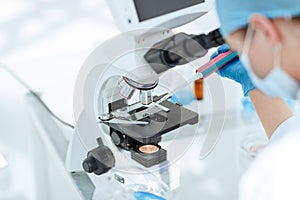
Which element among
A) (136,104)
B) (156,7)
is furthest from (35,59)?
(156,7)

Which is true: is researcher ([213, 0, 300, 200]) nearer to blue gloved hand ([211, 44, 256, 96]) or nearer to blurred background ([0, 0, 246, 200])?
blue gloved hand ([211, 44, 256, 96])

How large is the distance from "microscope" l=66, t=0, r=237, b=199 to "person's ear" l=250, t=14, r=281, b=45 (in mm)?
235

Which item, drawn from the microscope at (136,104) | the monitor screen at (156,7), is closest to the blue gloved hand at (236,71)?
the microscope at (136,104)

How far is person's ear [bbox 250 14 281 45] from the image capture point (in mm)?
798

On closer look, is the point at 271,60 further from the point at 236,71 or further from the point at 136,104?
the point at 136,104

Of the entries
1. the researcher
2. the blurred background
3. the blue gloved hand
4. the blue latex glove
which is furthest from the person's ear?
the blurred background

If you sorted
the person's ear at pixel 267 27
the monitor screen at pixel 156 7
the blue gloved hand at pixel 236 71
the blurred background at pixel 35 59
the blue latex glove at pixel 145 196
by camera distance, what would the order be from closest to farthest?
the person's ear at pixel 267 27, the monitor screen at pixel 156 7, the blue gloved hand at pixel 236 71, the blue latex glove at pixel 145 196, the blurred background at pixel 35 59

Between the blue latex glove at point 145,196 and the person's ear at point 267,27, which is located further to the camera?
the blue latex glove at point 145,196

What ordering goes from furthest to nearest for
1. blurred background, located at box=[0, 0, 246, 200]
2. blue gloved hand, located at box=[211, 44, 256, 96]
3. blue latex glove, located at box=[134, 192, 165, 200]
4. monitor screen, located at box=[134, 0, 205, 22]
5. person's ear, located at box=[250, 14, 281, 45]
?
blurred background, located at box=[0, 0, 246, 200], blue latex glove, located at box=[134, 192, 165, 200], blue gloved hand, located at box=[211, 44, 256, 96], monitor screen, located at box=[134, 0, 205, 22], person's ear, located at box=[250, 14, 281, 45]

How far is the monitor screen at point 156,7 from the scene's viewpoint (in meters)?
1.04

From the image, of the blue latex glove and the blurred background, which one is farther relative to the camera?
the blurred background

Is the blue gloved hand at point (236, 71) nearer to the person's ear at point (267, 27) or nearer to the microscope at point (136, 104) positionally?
the microscope at point (136, 104)

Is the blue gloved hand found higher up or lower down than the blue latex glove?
higher up

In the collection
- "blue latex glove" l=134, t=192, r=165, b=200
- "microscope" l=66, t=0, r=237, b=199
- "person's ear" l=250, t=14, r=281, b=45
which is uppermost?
"person's ear" l=250, t=14, r=281, b=45
